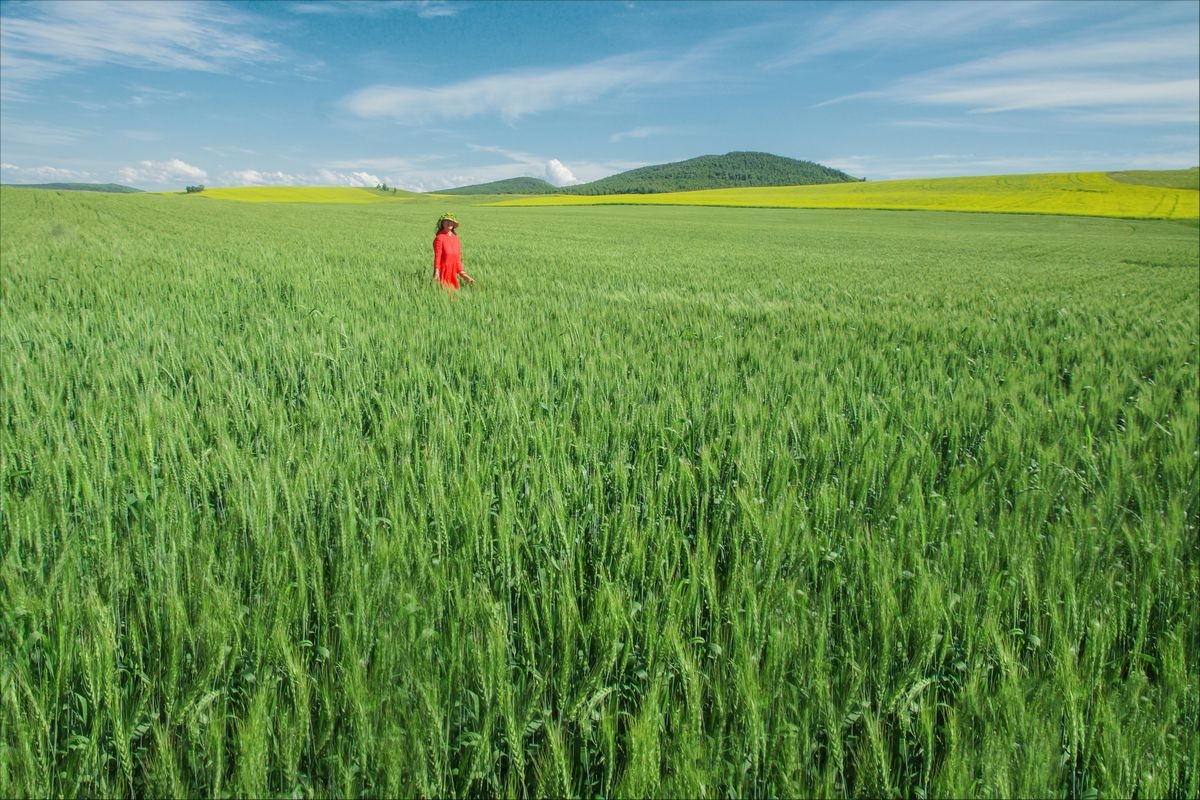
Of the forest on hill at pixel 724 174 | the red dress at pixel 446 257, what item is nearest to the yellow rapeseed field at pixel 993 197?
the forest on hill at pixel 724 174

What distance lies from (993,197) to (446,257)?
231 feet

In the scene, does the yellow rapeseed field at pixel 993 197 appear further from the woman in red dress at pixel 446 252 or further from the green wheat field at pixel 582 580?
the green wheat field at pixel 582 580

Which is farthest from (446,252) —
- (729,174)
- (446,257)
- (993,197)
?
(729,174)

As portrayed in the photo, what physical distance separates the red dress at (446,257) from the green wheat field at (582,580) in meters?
Result: 4.12

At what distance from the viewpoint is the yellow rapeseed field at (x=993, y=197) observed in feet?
181

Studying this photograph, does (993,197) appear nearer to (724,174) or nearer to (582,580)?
(582,580)

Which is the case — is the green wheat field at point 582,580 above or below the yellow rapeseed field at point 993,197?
below

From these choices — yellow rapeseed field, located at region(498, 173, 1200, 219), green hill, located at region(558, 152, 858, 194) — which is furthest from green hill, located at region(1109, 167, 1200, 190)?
green hill, located at region(558, 152, 858, 194)

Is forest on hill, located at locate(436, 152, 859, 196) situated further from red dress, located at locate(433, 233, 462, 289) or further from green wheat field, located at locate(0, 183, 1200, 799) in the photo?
green wheat field, located at locate(0, 183, 1200, 799)

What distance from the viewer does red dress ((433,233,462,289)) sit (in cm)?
823

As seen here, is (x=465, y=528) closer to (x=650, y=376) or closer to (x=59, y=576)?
(x=59, y=576)

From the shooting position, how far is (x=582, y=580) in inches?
67.4

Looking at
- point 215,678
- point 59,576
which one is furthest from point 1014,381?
point 59,576

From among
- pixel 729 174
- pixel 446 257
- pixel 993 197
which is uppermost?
pixel 729 174
